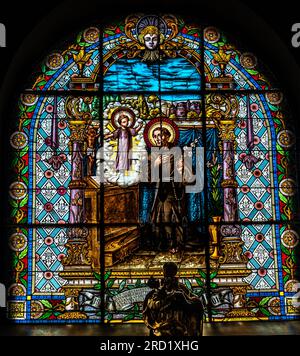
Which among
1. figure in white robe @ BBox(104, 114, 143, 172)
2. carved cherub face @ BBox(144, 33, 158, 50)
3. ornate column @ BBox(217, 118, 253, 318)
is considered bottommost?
ornate column @ BBox(217, 118, 253, 318)

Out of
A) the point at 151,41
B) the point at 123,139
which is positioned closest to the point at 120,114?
the point at 123,139

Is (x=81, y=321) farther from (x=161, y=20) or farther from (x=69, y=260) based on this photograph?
(x=161, y=20)

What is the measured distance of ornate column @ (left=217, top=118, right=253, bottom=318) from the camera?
9.71 meters

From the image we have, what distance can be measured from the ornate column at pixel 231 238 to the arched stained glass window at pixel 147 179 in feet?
0.04

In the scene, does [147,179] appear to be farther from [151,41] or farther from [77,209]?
[151,41]

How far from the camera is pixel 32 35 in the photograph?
996 centimetres

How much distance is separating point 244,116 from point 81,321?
293 centimetres

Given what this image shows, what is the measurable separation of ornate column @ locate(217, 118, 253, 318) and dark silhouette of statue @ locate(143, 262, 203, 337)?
137 centimetres

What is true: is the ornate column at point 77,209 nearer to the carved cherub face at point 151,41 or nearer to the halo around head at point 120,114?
the halo around head at point 120,114

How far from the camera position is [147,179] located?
10.1 metres

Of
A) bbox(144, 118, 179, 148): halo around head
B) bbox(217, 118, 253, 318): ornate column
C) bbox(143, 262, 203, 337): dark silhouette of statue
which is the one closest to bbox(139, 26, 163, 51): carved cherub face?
bbox(144, 118, 179, 148): halo around head

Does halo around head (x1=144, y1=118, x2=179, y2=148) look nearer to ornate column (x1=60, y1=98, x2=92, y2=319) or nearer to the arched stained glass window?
the arched stained glass window

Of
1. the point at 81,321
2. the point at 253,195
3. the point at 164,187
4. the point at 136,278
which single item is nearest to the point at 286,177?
the point at 253,195
